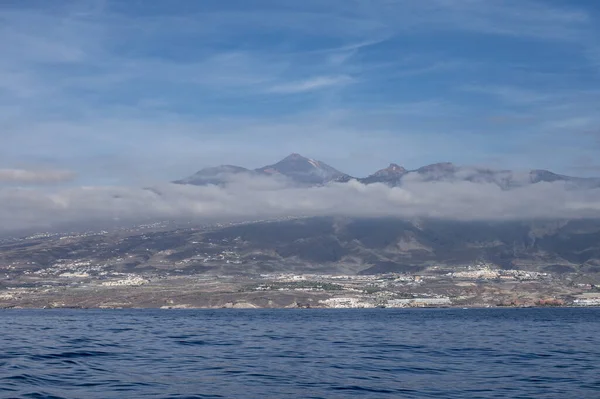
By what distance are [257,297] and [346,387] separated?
11974 centimetres

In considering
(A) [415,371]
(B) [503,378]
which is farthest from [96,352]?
(B) [503,378]

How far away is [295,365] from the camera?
36.9m

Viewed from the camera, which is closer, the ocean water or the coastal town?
the ocean water

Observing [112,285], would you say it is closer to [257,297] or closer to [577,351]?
[257,297]

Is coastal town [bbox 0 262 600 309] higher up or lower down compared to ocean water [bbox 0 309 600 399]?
lower down

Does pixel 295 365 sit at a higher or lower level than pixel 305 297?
higher

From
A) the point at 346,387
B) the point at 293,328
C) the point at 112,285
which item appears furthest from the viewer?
the point at 112,285

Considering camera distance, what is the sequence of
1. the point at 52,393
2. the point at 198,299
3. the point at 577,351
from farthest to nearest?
1. the point at 198,299
2. the point at 577,351
3. the point at 52,393

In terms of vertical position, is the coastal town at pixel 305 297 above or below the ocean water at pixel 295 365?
below

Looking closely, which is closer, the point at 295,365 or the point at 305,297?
the point at 295,365

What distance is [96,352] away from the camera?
4206 cm

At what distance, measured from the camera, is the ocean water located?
2916 cm

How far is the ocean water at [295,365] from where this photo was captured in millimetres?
29156

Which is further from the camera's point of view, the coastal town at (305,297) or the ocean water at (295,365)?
the coastal town at (305,297)
